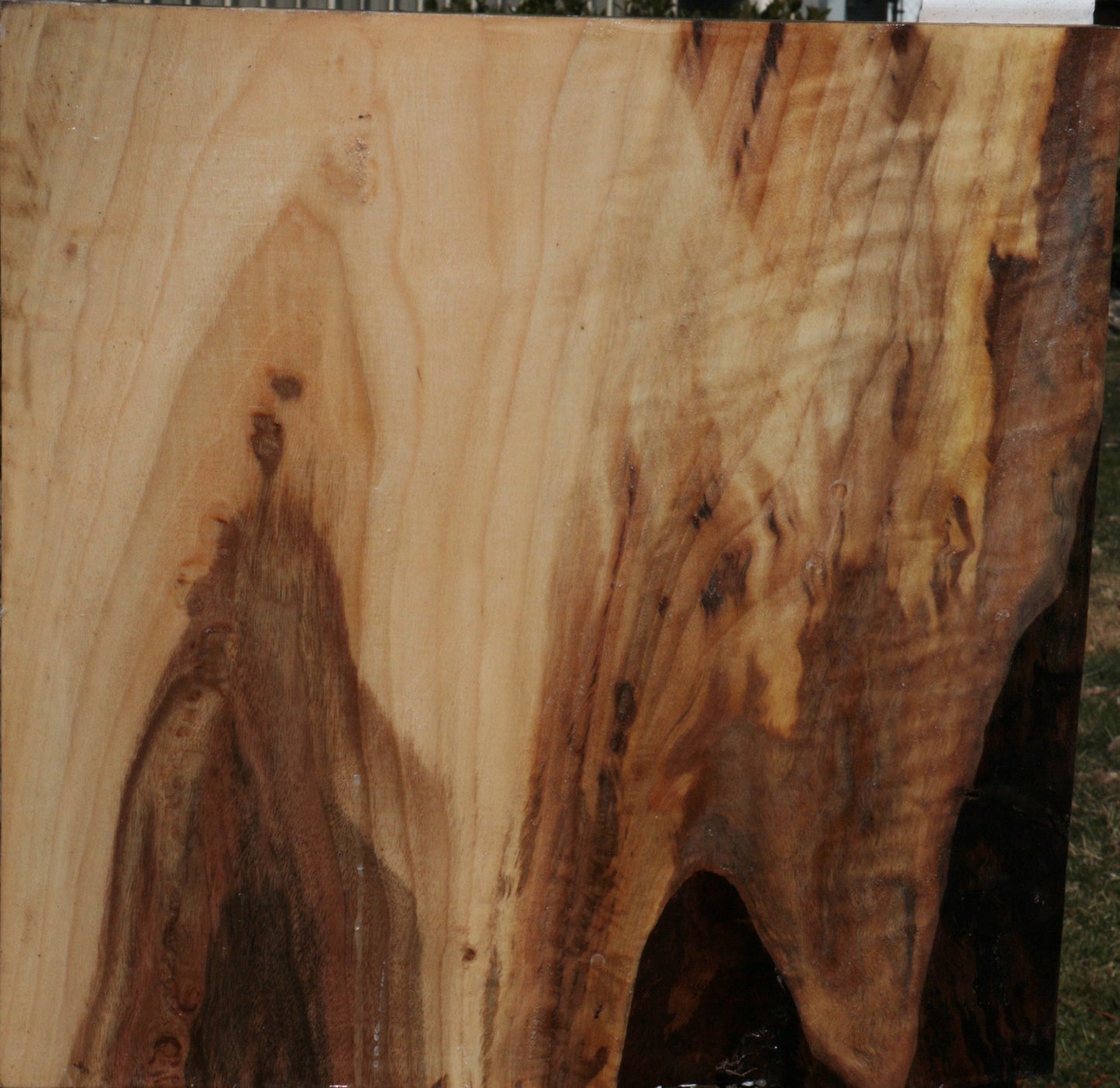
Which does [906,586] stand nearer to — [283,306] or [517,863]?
[517,863]

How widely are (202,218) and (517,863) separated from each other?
22.6 inches

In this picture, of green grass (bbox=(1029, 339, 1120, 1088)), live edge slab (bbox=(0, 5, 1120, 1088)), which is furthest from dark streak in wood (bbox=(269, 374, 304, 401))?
green grass (bbox=(1029, 339, 1120, 1088))

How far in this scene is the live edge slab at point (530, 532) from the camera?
0.94 metres

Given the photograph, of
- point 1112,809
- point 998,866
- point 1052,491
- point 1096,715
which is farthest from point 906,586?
point 1096,715

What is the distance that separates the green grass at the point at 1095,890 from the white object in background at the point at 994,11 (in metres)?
1.62

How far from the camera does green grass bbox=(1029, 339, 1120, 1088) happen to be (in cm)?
212

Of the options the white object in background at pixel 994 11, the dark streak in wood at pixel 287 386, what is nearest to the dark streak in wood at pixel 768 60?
the white object in background at pixel 994 11

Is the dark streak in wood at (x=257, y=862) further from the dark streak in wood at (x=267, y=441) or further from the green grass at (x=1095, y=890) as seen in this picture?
the green grass at (x=1095, y=890)

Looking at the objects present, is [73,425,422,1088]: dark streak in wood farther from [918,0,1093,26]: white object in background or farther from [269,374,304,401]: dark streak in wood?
[918,0,1093,26]: white object in background

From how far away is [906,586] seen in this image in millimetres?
1051

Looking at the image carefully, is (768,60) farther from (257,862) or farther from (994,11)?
(257,862)

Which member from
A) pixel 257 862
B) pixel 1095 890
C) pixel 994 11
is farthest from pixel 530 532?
pixel 1095 890

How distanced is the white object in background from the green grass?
1.62 metres

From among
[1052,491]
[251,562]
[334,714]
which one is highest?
[1052,491]
